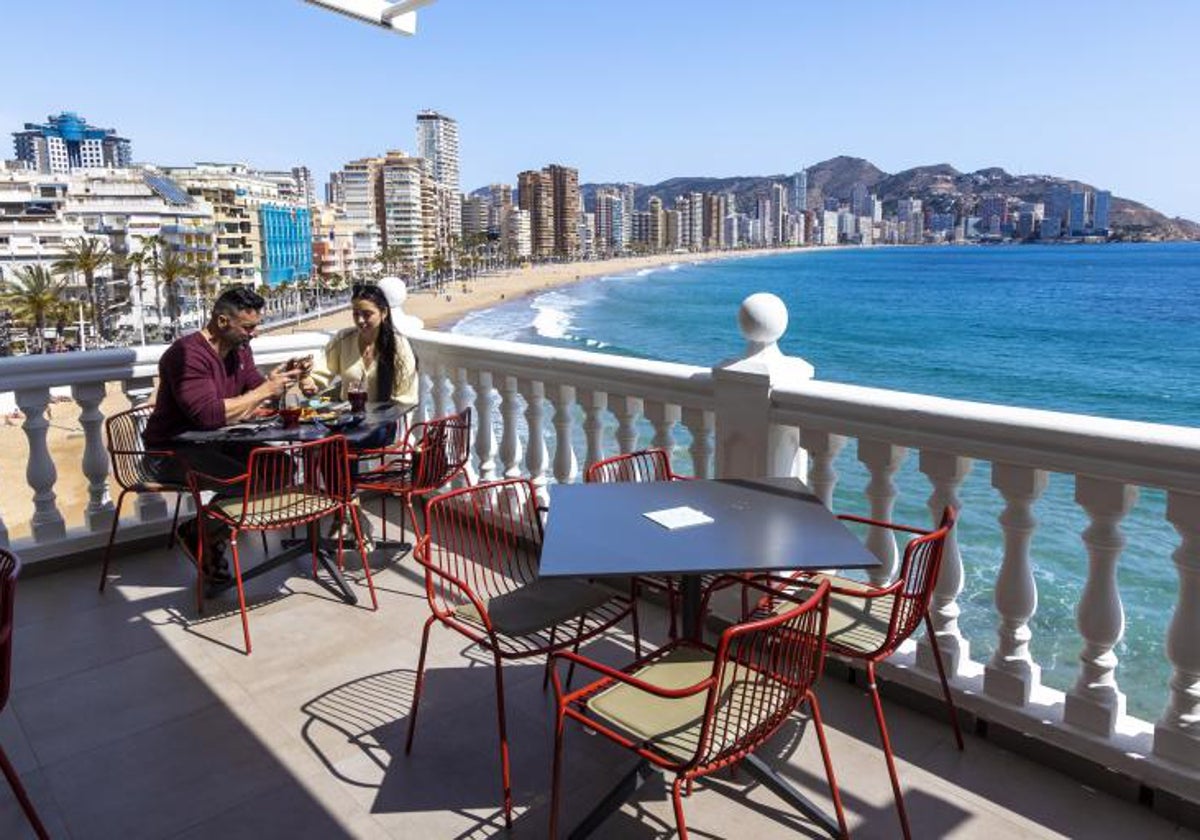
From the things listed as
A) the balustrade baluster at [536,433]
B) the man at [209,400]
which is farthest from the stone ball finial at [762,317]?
the man at [209,400]

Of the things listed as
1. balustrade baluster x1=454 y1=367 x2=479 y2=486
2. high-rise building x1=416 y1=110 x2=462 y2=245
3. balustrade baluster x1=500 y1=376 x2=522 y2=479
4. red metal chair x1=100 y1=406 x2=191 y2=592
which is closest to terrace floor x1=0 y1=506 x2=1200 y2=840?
red metal chair x1=100 y1=406 x2=191 y2=592

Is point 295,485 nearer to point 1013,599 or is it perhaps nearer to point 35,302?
point 1013,599

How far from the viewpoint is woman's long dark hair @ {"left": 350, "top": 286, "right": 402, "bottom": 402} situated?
15.4 feet

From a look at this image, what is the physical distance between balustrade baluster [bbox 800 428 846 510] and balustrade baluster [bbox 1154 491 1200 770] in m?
1.03

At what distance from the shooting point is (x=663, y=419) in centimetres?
363

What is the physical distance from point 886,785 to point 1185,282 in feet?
281

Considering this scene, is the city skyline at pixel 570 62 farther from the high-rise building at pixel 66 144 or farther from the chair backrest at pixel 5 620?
the high-rise building at pixel 66 144

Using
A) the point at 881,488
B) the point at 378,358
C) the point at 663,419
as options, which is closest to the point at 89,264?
the point at 378,358

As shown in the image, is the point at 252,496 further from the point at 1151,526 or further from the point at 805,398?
the point at 1151,526

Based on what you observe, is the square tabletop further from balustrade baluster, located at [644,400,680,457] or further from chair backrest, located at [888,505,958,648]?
balustrade baluster, located at [644,400,680,457]

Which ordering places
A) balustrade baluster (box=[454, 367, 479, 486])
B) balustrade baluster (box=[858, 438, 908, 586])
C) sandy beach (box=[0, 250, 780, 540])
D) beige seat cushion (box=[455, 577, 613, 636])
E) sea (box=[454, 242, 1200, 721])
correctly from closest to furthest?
beige seat cushion (box=[455, 577, 613, 636]) → balustrade baluster (box=[858, 438, 908, 586]) → balustrade baluster (box=[454, 367, 479, 486]) → sea (box=[454, 242, 1200, 721]) → sandy beach (box=[0, 250, 780, 540])

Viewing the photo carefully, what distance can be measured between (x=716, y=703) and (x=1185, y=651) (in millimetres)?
1462

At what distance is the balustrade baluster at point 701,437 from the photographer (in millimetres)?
3446

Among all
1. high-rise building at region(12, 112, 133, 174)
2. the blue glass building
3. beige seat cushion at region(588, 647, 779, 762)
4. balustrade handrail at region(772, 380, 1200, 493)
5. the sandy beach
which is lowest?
the sandy beach
